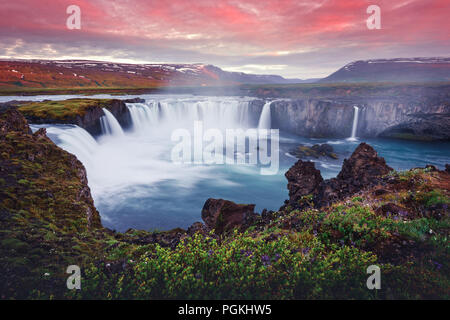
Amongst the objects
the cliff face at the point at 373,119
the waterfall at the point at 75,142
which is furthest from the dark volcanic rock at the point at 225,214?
the cliff face at the point at 373,119

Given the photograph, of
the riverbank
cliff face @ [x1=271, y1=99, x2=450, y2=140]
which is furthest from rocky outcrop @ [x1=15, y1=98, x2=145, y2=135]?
cliff face @ [x1=271, y1=99, x2=450, y2=140]

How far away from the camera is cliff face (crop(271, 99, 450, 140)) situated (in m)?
49.1

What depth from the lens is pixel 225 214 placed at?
1270 cm

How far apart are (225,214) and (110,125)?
36746mm

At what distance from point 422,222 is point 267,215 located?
18.3 feet

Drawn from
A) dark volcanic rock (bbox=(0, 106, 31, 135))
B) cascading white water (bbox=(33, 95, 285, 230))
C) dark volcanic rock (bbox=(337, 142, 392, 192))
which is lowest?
cascading white water (bbox=(33, 95, 285, 230))

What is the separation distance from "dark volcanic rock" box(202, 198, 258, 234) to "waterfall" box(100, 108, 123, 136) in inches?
1334

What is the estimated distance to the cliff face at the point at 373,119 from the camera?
161 feet

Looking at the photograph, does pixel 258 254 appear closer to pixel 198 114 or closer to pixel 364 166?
pixel 364 166

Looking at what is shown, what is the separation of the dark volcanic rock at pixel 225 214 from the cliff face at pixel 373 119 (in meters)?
46.2

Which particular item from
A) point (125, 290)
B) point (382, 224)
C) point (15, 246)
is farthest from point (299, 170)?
point (15, 246)

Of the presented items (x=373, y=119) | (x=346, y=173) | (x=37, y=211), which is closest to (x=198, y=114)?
(x=373, y=119)

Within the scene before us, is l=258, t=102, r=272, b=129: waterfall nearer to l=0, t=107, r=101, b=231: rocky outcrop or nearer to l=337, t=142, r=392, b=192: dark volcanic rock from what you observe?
l=337, t=142, r=392, b=192: dark volcanic rock

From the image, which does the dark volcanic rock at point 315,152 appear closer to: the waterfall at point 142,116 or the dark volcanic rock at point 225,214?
the dark volcanic rock at point 225,214
